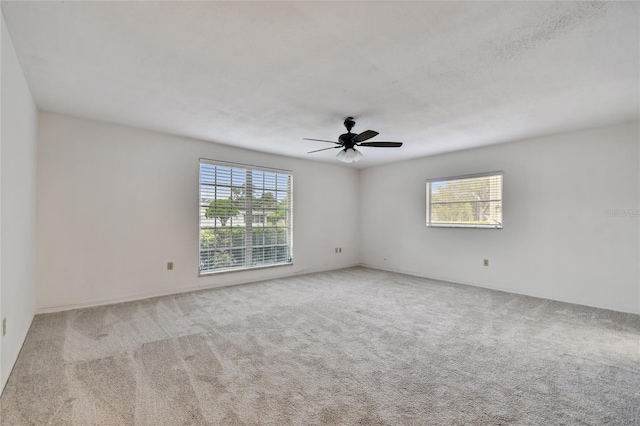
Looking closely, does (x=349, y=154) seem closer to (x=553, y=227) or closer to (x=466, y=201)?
(x=466, y=201)

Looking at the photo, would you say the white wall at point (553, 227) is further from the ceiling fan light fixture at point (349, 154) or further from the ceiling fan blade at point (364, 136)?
the ceiling fan blade at point (364, 136)

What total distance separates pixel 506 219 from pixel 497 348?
2817mm

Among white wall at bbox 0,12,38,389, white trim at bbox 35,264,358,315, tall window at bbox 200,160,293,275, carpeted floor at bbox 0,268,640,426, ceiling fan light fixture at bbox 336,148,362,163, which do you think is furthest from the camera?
tall window at bbox 200,160,293,275

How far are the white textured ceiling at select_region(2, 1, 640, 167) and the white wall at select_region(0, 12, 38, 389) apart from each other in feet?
0.84

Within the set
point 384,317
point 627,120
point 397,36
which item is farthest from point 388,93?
point 627,120

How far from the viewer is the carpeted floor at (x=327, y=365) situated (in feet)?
5.93

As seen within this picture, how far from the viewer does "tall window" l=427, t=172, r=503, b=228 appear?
502 cm

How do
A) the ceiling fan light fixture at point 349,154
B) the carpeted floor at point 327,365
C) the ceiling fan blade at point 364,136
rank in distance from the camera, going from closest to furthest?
the carpeted floor at point 327,365
the ceiling fan blade at point 364,136
the ceiling fan light fixture at point 349,154

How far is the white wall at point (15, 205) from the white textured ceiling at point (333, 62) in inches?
10.0

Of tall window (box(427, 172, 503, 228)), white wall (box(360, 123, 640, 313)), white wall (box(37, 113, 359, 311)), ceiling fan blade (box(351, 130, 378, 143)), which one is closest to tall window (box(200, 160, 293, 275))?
white wall (box(37, 113, 359, 311))

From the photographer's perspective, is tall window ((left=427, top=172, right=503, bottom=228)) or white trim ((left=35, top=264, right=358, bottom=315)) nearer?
white trim ((left=35, top=264, right=358, bottom=315))

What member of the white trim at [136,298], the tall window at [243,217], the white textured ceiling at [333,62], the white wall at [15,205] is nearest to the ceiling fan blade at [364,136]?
the white textured ceiling at [333,62]

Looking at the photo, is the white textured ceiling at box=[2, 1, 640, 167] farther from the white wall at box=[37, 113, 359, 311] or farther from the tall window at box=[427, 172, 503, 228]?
the tall window at box=[427, 172, 503, 228]

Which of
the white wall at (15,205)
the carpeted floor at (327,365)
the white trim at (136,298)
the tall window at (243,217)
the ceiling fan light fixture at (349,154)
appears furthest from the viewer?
the tall window at (243,217)
